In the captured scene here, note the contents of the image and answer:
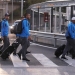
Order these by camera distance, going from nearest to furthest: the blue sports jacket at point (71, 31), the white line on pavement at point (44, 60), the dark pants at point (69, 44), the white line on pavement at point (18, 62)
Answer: the white line on pavement at point (18, 62), the white line on pavement at point (44, 60), the blue sports jacket at point (71, 31), the dark pants at point (69, 44)

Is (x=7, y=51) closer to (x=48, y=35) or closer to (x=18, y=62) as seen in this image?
(x=18, y=62)

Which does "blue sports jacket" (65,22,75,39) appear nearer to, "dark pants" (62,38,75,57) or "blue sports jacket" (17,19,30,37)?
"dark pants" (62,38,75,57)

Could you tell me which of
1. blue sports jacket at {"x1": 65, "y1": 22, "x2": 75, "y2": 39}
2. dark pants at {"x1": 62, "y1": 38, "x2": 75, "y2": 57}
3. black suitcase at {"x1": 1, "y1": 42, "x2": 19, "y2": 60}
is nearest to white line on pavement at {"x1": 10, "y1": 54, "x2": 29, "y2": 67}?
black suitcase at {"x1": 1, "y1": 42, "x2": 19, "y2": 60}

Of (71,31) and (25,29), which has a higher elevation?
(25,29)

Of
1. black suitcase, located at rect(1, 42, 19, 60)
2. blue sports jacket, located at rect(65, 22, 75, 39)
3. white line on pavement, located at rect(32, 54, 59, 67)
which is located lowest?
white line on pavement, located at rect(32, 54, 59, 67)

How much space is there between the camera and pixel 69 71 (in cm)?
1030

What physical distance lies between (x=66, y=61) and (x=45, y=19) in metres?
10.3

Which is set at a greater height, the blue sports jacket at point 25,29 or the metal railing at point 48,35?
the blue sports jacket at point 25,29

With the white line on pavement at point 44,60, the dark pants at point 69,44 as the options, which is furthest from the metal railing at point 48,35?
the dark pants at point 69,44

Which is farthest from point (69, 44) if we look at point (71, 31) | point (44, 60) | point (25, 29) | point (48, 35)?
point (48, 35)

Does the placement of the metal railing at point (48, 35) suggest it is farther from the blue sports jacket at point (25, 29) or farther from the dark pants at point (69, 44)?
the blue sports jacket at point (25, 29)

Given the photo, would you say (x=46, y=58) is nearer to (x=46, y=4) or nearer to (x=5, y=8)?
(x=46, y=4)

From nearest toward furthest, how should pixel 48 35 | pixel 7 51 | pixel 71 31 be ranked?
pixel 71 31, pixel 7 51, pixel 48 35

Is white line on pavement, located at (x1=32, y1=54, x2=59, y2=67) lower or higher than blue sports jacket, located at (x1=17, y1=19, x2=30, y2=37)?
lower
